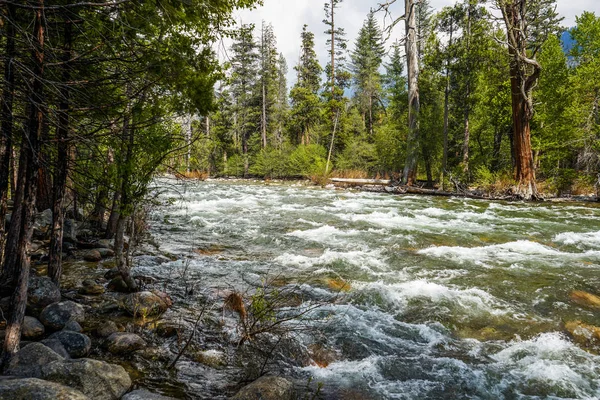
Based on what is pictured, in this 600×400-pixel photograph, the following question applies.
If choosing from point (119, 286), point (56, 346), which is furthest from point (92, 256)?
point (56, 346)

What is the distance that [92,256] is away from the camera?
6977mm

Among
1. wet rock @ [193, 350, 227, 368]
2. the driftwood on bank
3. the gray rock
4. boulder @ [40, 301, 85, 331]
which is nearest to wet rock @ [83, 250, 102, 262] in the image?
boulder @ [40, 301, 85, 331]

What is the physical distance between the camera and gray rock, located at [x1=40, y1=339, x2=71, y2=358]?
11.1 ft

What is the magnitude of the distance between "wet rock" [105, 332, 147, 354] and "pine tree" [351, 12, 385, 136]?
131ft

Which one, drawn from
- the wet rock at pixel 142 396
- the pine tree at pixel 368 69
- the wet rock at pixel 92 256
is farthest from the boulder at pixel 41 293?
the pine tree at pixel 368 69

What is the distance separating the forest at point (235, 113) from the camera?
126 inches

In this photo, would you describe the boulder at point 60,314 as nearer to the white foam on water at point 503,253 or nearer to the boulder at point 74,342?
the boulder at point 74,342

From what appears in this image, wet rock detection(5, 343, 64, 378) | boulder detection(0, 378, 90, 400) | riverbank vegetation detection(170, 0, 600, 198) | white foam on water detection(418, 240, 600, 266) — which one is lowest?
white foam on water detection(418, 240, 600, 266)

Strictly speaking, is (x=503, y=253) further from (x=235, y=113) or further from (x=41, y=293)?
(x=235, y=113)

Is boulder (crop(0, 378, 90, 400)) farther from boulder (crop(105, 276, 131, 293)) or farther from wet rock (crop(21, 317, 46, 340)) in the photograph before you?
boulder (crop(105, 276, 131, 293))

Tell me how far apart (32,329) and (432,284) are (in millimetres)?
5512

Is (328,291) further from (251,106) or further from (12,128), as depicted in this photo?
(251,106)

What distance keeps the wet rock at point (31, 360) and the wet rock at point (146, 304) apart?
1.27 meters

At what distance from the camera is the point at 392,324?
4781 millimetres
